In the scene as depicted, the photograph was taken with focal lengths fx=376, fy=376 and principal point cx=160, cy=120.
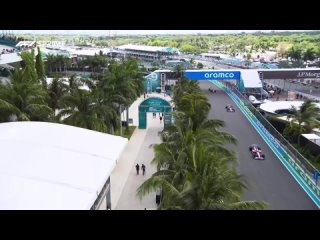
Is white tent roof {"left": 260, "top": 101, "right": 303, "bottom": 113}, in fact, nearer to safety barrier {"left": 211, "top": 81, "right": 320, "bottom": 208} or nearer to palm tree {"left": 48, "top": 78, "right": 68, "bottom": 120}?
safety barrier {"left": 211, "top": 81, "right": 320, "bottom": 208}

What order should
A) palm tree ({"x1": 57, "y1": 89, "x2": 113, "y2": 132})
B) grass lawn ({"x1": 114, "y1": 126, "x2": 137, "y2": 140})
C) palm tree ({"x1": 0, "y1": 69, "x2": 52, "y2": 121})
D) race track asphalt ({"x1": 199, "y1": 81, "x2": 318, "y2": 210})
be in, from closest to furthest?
1. race track asphalt ({"x1": 199, "y1": 81, "x2": 318, "y2": 210})
2. palm tree ({"x1": 0, "y1": 69, "x2": 52, "y2": 121})
3. palm tree ({"x1": 57, "y1": 89, "x2": 113, "y2": 132})
4. grass lawn ({"x1": 114, "y1": 126, "x2": 137, "y2": 140})

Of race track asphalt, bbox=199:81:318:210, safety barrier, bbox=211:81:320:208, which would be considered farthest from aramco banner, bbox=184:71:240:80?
race track asphalt, bbox=199:81:318:210

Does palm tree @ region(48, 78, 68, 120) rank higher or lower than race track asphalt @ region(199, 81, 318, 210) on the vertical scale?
higher

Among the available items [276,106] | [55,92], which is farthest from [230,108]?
[55,92]

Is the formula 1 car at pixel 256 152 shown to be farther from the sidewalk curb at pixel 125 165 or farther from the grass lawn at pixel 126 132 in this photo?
the grass lawn at pixel 126 132

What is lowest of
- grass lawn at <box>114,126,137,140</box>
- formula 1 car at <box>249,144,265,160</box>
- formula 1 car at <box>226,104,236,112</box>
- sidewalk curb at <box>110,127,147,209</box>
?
grass lawn at <box>114,126,137,140</box>

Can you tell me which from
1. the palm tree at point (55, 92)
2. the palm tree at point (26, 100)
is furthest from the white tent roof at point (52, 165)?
the palm tree at point (55, 92)

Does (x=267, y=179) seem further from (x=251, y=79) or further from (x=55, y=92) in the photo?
(x=251, y=79)
